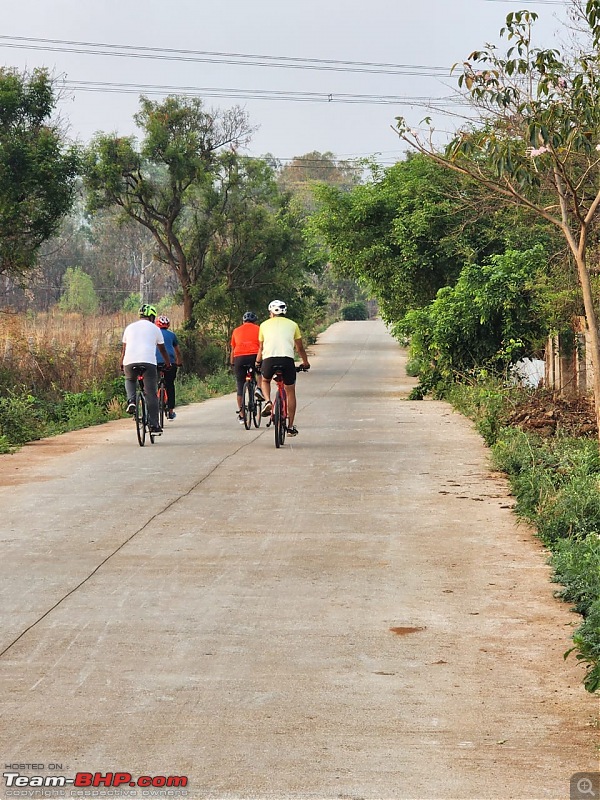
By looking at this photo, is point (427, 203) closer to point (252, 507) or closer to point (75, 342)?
point (75, 342)

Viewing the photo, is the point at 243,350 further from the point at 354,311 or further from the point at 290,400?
the point at 354,311

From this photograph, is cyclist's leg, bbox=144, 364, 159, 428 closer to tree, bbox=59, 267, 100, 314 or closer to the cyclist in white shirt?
the cyclist in white shirt

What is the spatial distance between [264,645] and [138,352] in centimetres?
986

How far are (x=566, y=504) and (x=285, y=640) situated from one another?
397 cm

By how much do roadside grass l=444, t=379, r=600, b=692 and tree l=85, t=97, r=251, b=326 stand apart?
2209 cm

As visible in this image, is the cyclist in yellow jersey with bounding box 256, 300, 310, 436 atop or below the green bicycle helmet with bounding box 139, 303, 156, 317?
below

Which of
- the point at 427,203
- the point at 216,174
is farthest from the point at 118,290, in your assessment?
the point at 427,203

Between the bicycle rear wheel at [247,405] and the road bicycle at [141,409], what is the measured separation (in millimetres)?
2300

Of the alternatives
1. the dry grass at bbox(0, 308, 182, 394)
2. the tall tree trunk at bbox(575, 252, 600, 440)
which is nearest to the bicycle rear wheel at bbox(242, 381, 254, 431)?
the dry grass at bbox(0, 308, 182, 394)

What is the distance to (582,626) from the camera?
642cm

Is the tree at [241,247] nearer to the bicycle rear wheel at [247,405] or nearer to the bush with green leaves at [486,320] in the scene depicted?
the bush with green leaves at [486,320]

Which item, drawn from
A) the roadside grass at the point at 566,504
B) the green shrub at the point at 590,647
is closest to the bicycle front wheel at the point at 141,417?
the roadside grass at the point at 566,504

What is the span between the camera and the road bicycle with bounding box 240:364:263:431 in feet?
59.7

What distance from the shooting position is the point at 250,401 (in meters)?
18.4
